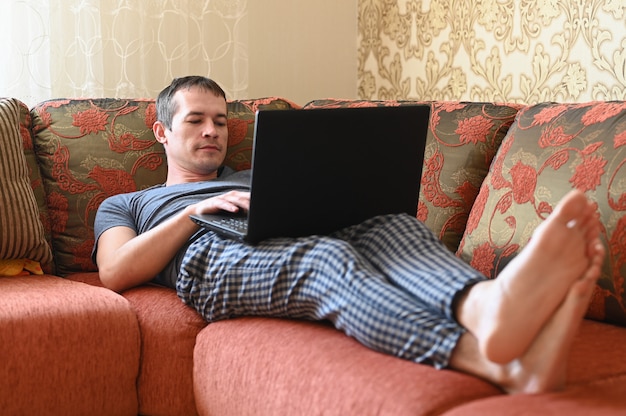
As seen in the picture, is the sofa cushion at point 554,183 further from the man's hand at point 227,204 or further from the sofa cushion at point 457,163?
the man's hand at point 227,204

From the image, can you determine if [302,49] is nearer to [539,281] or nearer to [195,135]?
[195,135]

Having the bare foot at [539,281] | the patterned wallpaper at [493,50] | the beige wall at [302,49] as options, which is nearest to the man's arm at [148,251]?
the bare foot at [539,281]

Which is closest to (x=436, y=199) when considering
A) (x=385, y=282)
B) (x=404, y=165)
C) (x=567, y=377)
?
(x=404, y=165)

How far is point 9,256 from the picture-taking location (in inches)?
86.0

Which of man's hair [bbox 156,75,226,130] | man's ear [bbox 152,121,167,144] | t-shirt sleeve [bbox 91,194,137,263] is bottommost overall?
t-shirt sleeve [bbox 91,194,137,263]

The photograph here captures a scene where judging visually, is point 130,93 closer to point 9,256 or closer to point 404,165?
point 9,256

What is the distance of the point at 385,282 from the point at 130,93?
174 centimetres

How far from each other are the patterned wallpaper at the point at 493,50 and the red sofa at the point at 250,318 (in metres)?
0.41

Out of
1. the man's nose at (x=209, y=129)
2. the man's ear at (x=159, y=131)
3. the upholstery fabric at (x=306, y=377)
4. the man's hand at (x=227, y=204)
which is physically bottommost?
the upholstery fabric at (x=306, y=377)

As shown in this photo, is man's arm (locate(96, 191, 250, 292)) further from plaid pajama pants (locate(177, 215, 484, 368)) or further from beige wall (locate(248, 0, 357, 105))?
beige wall (locate(248, 0, 357, 105))

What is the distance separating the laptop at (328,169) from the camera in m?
1.66

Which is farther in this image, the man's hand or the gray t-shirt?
the gray t-shirt

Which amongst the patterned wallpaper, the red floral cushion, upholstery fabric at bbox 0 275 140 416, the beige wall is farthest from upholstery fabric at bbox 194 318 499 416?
the beige wall

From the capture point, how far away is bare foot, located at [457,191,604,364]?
1.32 m
